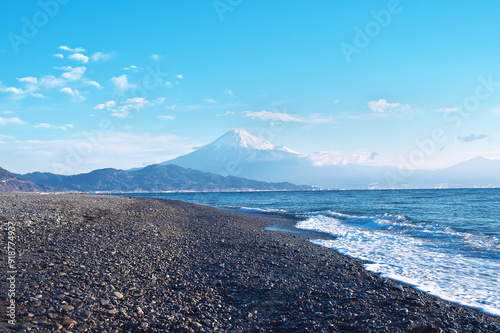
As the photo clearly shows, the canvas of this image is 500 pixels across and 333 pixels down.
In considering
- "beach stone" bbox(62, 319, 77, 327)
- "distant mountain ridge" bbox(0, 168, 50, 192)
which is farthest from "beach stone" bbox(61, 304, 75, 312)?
"distant mountain ridge" bbox(0, 168, 50, 192)

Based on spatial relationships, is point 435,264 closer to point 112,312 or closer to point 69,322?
point 112,312

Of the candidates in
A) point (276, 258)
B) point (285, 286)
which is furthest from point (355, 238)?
point (285, 286)

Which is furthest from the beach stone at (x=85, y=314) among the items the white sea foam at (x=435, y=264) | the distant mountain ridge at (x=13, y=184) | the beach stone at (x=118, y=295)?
the distant mountain ridge at (x=13, y=184)

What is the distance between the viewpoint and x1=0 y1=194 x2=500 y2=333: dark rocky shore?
19.8 ft

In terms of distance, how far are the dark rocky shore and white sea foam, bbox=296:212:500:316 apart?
3.22ft

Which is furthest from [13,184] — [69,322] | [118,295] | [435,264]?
[435,264]

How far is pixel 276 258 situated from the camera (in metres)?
12.0

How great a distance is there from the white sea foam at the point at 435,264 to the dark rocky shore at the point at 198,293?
0.98m

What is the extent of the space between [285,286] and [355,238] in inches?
485

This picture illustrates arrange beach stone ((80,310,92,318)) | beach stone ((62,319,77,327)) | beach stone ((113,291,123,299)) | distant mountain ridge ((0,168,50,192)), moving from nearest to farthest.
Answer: beach stone ((62,319,77,327)), beach stone ((80,310,92,318)), beach stone ((113,291,123,299)), distant mountain ridge ((0,168,50,192))

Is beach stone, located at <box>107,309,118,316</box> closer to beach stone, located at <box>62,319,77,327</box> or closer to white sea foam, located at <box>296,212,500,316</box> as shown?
beach stone, located at <box>62,319,77,327</box>

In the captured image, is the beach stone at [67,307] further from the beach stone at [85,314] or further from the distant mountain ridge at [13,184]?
the distant mountain ridge at [13,184]

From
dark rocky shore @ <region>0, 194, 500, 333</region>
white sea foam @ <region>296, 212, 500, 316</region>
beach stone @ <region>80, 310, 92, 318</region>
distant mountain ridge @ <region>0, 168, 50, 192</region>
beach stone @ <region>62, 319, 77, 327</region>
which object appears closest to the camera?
beach stone @ <region>62, 319, 77, 327</region>

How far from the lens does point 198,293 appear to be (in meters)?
7.78
